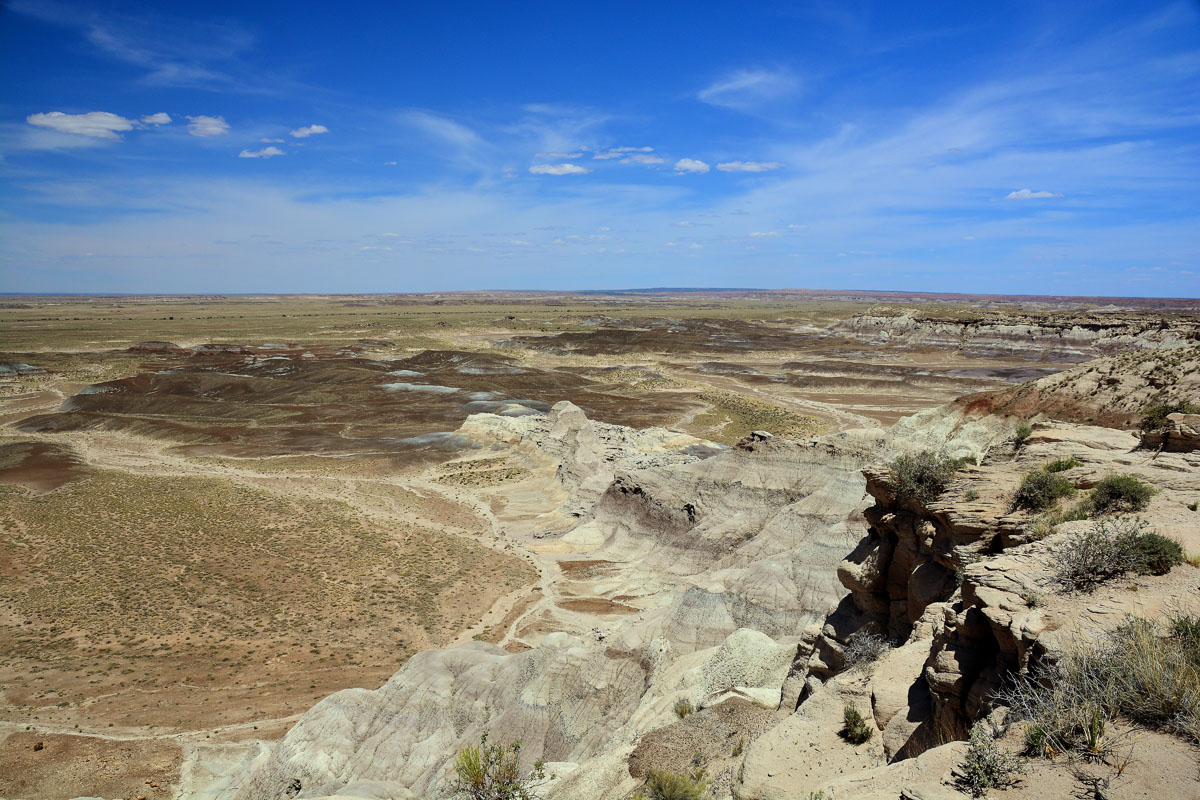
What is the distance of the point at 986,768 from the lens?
491 cm

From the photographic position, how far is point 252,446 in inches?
1764

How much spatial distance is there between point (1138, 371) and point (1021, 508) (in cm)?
1464

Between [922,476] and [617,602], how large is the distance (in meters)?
13.7

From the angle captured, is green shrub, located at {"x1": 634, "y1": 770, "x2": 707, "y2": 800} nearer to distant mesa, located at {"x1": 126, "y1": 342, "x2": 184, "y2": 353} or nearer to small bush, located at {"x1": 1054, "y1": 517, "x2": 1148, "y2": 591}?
small bush, located at {"x1": 1054, "y1": 517, "x2": 1148, "y2": 591}

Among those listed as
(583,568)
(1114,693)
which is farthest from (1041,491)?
(583,568)

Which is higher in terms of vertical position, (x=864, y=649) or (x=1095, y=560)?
(x=1095, y=560)

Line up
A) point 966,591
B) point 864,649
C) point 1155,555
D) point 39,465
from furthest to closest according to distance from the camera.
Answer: point 39,465, point 864,649, point 966,591, point 1155,555

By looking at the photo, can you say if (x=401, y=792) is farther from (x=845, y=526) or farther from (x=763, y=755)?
(x=845, y=526)

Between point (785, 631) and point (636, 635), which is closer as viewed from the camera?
point (636, 635)

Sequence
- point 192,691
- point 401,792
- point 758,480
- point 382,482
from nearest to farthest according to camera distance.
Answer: point 401,792, point 192,691, point 758,480, point 382,482

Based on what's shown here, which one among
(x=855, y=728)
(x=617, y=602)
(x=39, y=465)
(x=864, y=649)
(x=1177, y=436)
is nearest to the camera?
(x=855, y=728)

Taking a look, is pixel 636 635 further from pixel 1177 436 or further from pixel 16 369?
pixel 16 369

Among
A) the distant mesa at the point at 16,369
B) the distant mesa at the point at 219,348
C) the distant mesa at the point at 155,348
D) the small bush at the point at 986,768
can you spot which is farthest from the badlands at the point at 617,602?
the distant mesa at the point at 155,348

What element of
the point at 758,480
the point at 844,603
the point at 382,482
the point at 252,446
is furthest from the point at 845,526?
the point at 252,446
